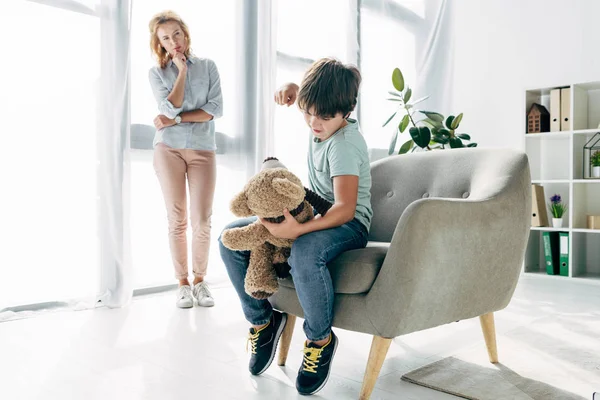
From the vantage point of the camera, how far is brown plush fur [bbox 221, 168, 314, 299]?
1384mm

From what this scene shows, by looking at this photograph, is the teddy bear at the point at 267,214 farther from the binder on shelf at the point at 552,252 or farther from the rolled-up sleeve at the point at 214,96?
the binder on shelf at the point at 552,252

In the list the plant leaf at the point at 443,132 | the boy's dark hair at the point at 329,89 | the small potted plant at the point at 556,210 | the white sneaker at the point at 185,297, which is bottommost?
the white sneaker at the point at 185,297

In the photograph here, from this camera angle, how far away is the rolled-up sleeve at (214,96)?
278cm

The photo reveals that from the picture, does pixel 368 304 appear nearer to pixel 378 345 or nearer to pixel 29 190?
pixel 378 345

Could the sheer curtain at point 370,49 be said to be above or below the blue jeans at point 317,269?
above

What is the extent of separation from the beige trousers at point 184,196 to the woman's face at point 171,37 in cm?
47

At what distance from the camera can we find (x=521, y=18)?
4.04 metres

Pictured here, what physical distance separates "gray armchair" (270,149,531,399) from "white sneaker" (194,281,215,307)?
1.02 meters

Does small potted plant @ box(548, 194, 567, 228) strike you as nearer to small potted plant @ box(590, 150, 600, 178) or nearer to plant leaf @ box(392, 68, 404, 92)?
small potted plant @ box(590, 150, 600, 178)

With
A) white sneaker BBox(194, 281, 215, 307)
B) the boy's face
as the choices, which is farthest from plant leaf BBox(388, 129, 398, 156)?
the boy's face

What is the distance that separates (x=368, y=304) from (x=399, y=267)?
13 cm

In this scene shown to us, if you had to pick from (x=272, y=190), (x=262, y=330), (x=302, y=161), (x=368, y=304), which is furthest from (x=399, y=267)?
(x=302, y=161)

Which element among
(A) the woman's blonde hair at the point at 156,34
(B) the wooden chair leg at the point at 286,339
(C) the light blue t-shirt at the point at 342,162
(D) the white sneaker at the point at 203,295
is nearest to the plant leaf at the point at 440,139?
(A) the woman's blonde hair at the point at 156,34

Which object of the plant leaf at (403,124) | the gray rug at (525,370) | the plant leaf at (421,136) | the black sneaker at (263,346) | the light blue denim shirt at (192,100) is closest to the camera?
the gray rug at (525,370)
